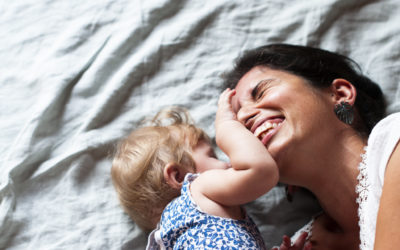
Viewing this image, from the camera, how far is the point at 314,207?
4.81 feet

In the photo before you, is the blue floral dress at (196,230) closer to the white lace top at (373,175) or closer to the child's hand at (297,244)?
the child's hand at (297,244)

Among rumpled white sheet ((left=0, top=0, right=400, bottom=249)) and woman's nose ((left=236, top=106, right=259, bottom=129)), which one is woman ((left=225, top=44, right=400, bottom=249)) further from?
rumpled white sheet ((left=0, top=0, right=400, bottom=249))

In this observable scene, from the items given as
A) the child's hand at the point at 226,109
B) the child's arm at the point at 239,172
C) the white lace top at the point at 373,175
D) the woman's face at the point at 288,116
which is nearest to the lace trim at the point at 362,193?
the white lace top at the point at 373,175

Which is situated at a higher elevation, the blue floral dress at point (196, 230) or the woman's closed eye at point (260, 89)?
the woman's closed eye at point (260, 89)

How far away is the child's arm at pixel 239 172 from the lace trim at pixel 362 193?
0.75 feet

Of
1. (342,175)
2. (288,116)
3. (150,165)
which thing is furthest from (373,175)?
(150,165)

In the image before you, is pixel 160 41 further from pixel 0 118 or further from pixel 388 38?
pixel 388 38

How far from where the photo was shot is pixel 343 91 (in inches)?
48.4

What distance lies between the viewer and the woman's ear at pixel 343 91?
1.21 metres

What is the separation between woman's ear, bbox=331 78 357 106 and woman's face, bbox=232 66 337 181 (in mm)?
26

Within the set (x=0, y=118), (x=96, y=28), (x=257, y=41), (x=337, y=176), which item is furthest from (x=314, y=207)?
(x=0, y=118)

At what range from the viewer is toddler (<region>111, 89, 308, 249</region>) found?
1.12m

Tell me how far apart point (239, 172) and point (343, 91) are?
1.27ft

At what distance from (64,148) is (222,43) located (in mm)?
667
